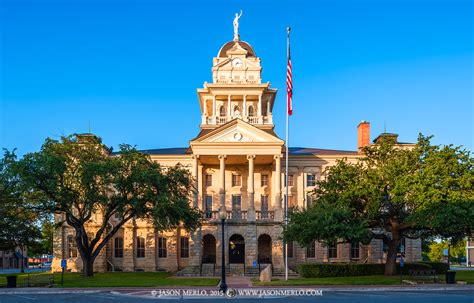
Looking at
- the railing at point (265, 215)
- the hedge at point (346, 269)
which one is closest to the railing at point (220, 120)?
the railing at point (265, 215)

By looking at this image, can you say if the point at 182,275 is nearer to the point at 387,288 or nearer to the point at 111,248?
the point at 111,248

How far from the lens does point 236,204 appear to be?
58.2 m

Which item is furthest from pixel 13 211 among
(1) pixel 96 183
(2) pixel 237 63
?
(2) pixel 237 63

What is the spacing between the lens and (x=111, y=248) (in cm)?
5828

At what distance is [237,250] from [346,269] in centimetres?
1345

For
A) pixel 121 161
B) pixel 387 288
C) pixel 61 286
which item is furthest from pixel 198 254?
pixel 387 288

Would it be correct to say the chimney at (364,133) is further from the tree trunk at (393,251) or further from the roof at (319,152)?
the tree trunk at (393,251)

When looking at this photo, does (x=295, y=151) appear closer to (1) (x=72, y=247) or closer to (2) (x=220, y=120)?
(2) (x=220, y=120)

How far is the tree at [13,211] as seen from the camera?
40.4 meters

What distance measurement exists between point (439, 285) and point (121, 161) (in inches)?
987

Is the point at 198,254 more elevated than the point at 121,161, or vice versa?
the point at 121,161

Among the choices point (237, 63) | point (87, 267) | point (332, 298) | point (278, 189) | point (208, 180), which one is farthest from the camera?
point (237, 63)

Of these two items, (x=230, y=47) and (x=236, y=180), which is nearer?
(x=236, y=180)

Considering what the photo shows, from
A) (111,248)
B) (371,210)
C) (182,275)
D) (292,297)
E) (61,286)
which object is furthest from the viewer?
(111,248)
